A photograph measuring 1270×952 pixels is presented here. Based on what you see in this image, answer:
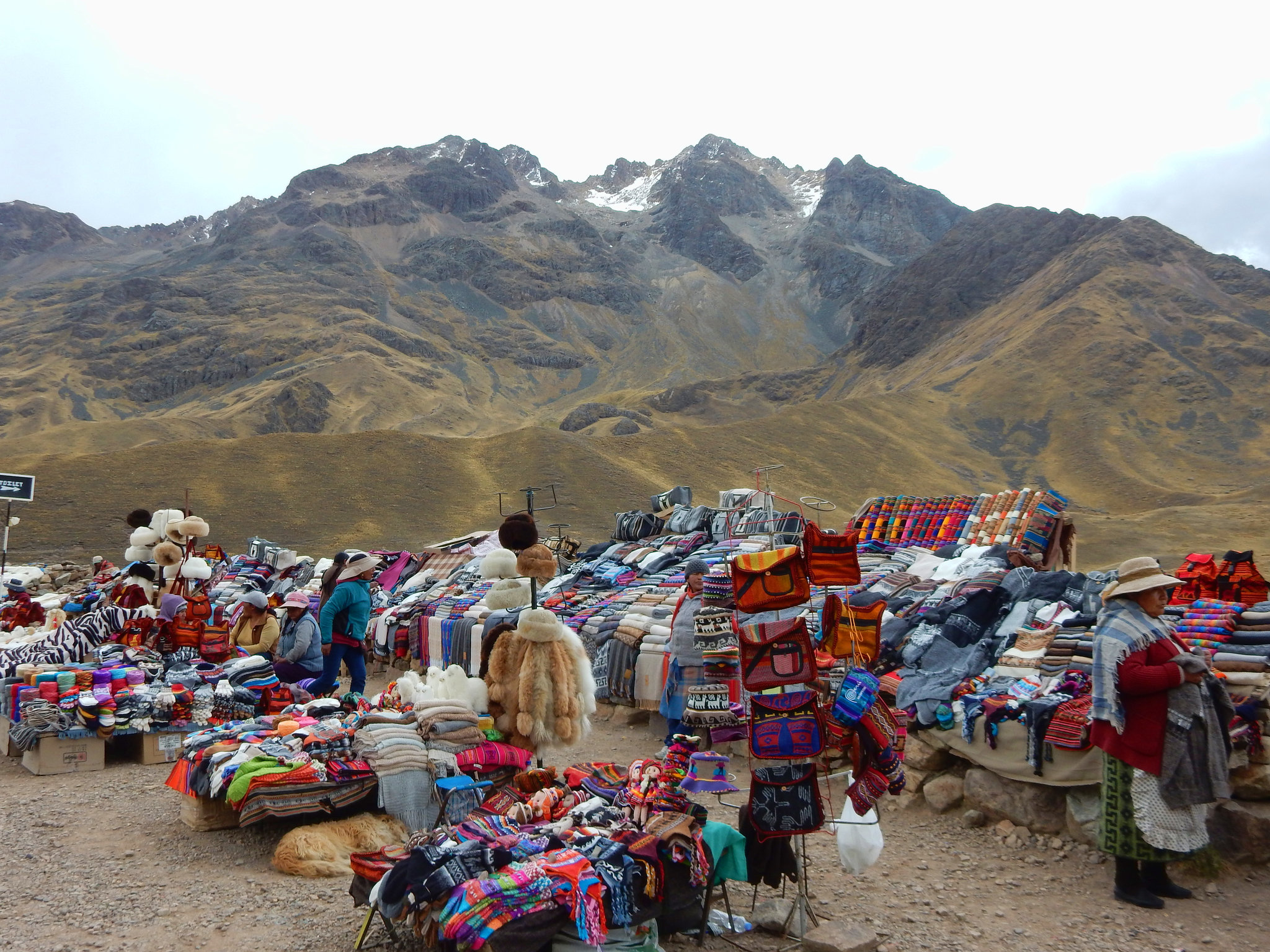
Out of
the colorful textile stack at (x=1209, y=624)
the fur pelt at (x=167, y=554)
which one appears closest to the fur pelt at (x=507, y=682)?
the colorful textile stack at (x=1209, y=624)

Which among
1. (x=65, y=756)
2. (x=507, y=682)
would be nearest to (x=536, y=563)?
(x=507, y=682)

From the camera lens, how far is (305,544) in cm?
2958

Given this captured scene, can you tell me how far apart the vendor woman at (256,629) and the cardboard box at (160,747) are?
3.51ft

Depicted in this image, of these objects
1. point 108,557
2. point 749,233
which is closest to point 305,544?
point 108,557

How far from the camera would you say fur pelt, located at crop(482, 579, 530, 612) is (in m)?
6.94

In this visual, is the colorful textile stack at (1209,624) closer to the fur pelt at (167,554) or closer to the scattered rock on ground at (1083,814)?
the scattered rock on ground at (1083,814)

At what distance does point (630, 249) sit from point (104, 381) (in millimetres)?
77923

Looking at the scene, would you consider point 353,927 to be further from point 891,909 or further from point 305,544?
point 305,544

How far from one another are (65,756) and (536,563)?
456 centimetres

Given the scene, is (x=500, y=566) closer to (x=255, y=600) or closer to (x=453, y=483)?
(x=255, y=600)

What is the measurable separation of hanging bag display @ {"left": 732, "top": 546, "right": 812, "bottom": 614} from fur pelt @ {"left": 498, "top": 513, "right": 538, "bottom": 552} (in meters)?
2.36

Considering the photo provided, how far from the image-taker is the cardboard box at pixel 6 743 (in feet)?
26.2

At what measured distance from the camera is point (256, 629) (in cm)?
902

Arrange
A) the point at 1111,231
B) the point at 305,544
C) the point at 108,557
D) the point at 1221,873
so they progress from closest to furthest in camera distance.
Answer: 1. the point at 1221,873
2. the point at 108,557
3. the point at 305,544
4. the point at 1111,231
